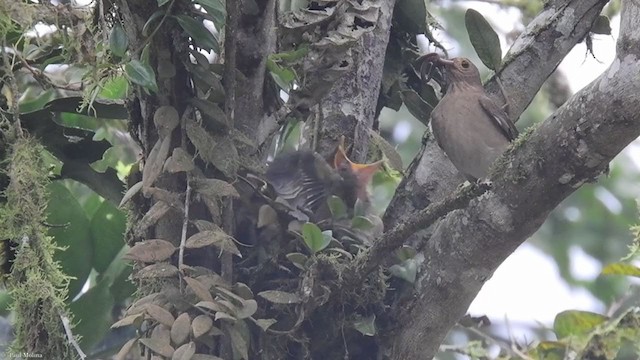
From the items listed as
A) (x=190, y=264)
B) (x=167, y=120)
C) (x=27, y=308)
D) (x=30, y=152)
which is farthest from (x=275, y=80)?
(x=27, y=308)

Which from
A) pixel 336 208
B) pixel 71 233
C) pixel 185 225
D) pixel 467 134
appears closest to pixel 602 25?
pixel 467 134

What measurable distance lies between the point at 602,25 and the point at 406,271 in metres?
1.17

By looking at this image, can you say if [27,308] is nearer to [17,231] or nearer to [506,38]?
[17,231]

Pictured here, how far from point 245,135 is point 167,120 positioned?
314 mm

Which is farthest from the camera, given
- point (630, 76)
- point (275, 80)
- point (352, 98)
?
point (352, 98)

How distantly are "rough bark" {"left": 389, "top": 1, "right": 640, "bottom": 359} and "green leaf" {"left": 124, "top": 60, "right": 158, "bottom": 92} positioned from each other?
0.93 m

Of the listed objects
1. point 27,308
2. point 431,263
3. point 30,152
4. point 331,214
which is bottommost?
point 27,308

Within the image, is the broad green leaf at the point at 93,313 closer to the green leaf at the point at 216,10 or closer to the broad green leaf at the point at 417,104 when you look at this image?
the broad green leaf at the point at 417,104

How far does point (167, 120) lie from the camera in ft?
8.27

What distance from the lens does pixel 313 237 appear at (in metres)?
2.73

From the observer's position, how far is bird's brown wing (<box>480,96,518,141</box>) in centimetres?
342

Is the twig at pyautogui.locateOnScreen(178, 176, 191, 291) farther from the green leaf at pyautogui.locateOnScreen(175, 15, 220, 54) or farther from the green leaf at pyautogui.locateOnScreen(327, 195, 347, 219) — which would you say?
the green leaf at pyautogui.locateOnScreen(327, 195, 347, 219)

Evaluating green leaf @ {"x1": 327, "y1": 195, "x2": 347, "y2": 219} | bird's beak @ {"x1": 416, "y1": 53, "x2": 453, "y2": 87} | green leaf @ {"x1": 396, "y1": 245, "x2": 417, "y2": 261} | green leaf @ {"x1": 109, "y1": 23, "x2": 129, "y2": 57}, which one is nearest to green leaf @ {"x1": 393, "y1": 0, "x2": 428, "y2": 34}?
bird's beak @ {"x1": 416, "y1": 53, "x2": 453, "y2": 87}

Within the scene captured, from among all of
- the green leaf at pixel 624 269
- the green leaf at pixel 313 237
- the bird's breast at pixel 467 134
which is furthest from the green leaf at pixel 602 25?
the green leaf at pixel 313 237
